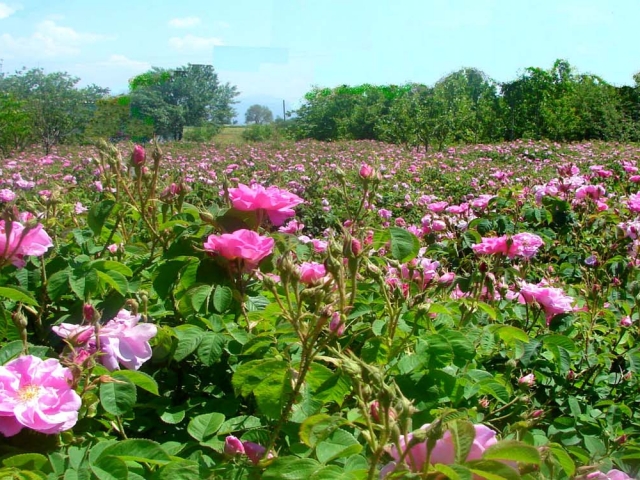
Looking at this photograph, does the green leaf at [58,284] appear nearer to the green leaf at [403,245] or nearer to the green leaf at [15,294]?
the green leaf at [15,294]

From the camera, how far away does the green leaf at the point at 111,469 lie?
2.52 feet

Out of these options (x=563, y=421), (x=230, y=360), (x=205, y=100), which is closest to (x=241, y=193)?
(x=230, y=360)

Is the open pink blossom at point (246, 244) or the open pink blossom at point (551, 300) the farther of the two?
the open pink blossom at point (551, 300)

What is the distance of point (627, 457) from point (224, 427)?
0.71 m

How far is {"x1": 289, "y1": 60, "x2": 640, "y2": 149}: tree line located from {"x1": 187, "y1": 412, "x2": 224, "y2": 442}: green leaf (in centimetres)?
1601

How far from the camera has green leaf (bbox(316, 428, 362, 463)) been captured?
0.81 metres

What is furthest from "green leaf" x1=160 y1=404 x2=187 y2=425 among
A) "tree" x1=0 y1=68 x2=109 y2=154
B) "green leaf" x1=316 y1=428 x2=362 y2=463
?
"tree" x1=0 y1=68 x2=109 y2=154

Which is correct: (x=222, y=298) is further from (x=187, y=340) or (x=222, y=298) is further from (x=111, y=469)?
(x=111, y=469)

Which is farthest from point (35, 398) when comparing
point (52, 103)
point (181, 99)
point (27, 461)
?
point (181, 99)

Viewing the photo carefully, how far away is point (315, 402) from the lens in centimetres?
99

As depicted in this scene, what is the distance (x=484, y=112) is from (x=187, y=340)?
20056 millimetres

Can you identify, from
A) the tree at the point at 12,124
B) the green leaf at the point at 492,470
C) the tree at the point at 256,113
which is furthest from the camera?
the tree at the point at 256,113

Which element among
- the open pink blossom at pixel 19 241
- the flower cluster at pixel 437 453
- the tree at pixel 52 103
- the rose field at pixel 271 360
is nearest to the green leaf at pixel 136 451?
the rose field at pixel 271 360

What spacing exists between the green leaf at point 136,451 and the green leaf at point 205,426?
151mm
